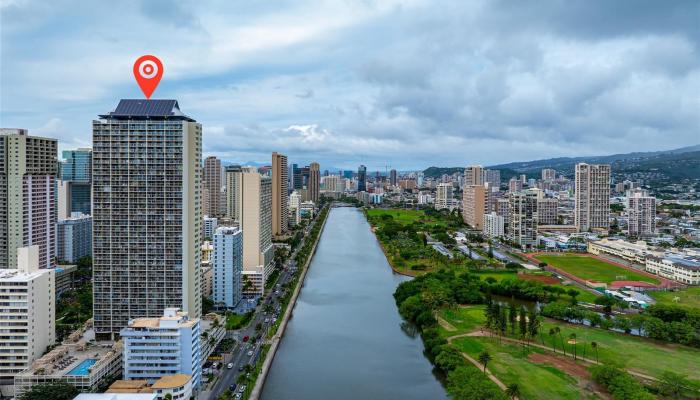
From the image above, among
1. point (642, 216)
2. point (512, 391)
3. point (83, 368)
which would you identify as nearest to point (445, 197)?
point (642, 216)

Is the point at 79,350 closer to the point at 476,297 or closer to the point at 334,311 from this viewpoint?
the point at 334,311

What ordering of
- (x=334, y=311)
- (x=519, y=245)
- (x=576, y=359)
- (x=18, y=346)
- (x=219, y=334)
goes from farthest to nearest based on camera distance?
1. (x=519, y=245)
2. (x=334, y=311)
3. (x=219, y=334)
4. (x=576, y=359)
5. (x=18, y=346)

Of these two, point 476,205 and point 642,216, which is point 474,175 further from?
point 642,216

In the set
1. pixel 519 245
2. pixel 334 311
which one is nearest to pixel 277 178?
pixel 519 245

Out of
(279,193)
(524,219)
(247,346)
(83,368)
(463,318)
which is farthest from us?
(279,193)

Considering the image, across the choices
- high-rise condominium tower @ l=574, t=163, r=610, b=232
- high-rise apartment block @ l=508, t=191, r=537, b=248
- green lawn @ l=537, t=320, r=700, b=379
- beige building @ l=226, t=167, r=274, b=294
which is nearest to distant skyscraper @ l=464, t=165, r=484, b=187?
high-rise condominium tower @ l=574, t=163, r=610, b=232
